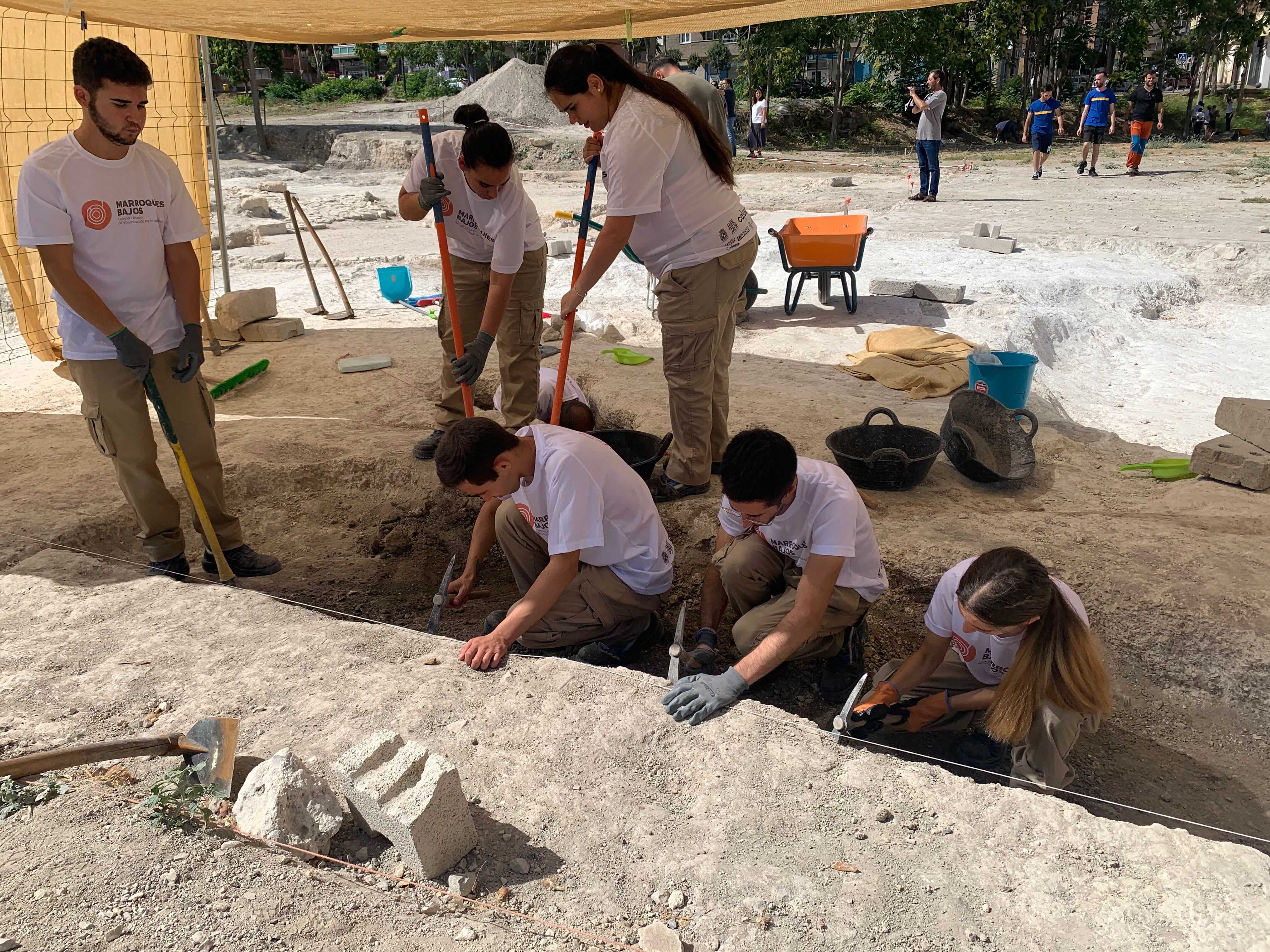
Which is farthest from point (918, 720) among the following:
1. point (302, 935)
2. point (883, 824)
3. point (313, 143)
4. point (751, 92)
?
point (313, 143)

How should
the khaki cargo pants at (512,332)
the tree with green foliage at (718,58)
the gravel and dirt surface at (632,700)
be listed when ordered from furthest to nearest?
the tree with green foliage at (718,58) < the khaki cargo pants at (512,332) < the gravel and dirt surface at (632,700)

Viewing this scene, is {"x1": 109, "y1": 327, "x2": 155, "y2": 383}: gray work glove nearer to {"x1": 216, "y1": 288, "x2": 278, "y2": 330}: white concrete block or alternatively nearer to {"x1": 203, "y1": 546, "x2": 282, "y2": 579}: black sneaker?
{"x1": 203, "y1": 546, "x2": 282, "y2": 579}: black sneaker

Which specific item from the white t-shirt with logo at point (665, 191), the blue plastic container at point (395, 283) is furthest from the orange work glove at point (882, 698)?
the blue plastic container at point (395, 283)

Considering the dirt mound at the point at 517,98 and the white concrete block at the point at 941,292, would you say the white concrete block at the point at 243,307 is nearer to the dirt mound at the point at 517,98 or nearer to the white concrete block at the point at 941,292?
the white concrete block at the point at 941,292

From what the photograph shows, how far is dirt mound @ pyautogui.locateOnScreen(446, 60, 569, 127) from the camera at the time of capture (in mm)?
25016

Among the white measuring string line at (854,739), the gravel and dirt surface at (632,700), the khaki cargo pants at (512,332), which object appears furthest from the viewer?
the khaki cargo pants at (512,332)

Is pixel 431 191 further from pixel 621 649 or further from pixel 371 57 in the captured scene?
pixel 371 57

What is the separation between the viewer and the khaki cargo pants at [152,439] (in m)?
3.18

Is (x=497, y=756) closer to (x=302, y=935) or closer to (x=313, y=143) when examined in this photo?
(x=302, y=935)

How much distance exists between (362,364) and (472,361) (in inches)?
101

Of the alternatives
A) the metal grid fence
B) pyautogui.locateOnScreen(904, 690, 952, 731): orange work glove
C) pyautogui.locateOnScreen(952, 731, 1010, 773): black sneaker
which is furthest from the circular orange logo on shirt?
pyautogui.locateOnScreen(952, 731, 1010, 773): black sneaker

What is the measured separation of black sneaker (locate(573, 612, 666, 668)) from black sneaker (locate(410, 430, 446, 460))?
1632 mm

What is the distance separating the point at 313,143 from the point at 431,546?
22.6 meters

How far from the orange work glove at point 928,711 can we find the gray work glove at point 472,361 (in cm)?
217
